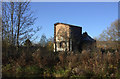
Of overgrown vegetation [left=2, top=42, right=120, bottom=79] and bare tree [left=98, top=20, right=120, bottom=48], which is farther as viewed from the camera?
bare tree [left=98, top=20, right=120, bottom=48]

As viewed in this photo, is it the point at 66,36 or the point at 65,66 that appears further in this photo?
the point at 66,36

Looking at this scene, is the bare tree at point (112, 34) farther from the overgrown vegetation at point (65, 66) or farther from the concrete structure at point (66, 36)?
the overgrown vegetation at point (65, 66)

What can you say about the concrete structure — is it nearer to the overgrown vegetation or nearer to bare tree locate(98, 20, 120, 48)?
bare tree locate(98, 20, 120, 48)

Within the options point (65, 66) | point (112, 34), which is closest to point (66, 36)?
point (112, 34)

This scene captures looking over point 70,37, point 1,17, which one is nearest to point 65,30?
point 70,37

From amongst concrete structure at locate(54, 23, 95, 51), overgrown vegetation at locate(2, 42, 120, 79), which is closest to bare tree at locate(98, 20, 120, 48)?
concrete structure at locate(54, 23, 95, 51)

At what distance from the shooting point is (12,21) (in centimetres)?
912

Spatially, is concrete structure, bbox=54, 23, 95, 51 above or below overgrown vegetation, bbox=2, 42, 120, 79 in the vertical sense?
above

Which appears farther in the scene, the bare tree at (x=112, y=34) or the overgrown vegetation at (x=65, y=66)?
the bare tree at (x=112, y=34)

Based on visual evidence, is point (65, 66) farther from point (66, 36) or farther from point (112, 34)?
point (112, 34)

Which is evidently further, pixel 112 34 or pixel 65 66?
pixel 112 34

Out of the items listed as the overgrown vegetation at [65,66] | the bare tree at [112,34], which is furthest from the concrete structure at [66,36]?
the overgrown vegetation at [65,66]

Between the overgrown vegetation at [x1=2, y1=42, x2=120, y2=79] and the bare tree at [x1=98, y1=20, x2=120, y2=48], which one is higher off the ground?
the bare tree at [x1=98, y1=20, x2=120, y2=48]

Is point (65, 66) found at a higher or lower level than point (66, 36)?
lower
